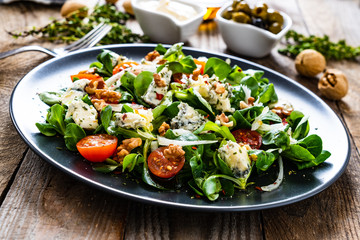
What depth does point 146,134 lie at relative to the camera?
6.65ft

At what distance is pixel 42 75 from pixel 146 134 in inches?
36.3

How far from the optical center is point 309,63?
3484 millimetres

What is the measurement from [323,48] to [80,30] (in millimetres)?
2386

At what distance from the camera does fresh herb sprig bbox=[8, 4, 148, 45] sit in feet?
11.8

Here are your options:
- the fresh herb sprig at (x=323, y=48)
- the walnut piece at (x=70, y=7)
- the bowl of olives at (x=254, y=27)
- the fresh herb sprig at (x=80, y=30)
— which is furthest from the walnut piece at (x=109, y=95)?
the fresh herb sprig at (x=323, y=48)

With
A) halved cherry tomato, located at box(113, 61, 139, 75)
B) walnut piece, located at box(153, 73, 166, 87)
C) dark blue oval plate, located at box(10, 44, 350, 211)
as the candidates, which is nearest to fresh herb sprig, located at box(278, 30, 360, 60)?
dark blue oval plate, located at box(10, 44, 350, 211)

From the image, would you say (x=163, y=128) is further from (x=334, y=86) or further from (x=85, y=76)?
(x=334, y=86)

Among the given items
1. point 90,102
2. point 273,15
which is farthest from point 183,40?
point 90,102

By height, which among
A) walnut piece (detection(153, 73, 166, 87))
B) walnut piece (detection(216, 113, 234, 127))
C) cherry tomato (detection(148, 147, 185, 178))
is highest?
walnut piece (detection(153, 73, 166, 87))

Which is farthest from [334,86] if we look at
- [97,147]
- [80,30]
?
[80,30]

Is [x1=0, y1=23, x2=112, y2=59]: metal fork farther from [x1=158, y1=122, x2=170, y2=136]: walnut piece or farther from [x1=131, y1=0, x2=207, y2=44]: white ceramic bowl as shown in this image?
[x1=158, y1=122, x2=170, y2=136]: walnut piece

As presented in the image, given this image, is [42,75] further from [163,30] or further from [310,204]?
[310,204]

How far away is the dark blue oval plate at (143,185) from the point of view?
1680 mm

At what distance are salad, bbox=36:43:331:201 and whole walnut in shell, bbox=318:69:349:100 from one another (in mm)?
890
